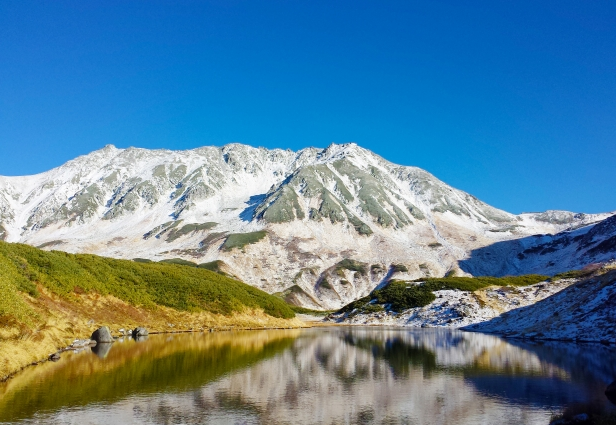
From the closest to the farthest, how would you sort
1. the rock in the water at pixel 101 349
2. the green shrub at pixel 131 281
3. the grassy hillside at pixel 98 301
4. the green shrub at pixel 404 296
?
the grassy hillside at pixel 98 301 < the rock in the water at pixel 101 349 < the green shrub at pixel 131 281 < the green shrub at pixel 404 296

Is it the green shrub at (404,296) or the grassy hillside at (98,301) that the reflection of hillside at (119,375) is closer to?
the grassy hillside at (98,301)

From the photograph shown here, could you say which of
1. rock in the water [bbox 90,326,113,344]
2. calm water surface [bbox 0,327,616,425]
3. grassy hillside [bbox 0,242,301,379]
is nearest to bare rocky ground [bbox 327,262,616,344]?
calm water surface [bbox 0,327,616,425]

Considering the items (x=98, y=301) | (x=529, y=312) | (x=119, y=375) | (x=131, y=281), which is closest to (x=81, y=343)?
(x=98, y=301)

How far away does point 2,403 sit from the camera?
20328mm

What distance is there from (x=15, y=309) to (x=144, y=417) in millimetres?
22019

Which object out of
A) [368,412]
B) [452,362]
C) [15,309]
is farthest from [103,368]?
[452,362]

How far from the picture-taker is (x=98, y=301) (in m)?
56.9

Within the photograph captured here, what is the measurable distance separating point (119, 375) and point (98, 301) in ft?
106

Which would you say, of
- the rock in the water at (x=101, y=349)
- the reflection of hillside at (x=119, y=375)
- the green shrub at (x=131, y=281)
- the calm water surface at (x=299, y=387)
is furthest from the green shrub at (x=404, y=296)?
the rock in the water at (x=101, y=349)

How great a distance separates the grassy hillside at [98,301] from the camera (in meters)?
34.6

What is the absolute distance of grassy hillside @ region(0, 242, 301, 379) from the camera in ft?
113

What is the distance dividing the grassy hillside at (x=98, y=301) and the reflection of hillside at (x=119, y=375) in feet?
9.78

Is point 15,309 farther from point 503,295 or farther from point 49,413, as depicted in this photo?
point 503,295

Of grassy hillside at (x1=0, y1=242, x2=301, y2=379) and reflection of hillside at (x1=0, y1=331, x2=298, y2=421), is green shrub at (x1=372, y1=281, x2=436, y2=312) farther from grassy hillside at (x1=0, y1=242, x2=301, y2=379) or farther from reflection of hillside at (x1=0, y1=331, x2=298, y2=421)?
reflection of hillside at (x1=0, y1=331, x2=298, y2=421)
